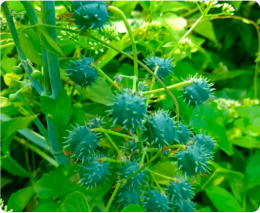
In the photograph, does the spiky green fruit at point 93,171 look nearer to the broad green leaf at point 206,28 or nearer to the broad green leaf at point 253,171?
the broad green leaf at point 253,171

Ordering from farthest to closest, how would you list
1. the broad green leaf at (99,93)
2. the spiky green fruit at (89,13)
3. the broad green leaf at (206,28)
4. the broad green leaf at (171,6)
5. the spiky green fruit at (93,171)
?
the broad green leaf at (206,28) → the broad green leaf at (171,6) → the broad green leaf at (99,93) → the spiky green fruit at (93,171) → the spiky green fruit at (89,13)

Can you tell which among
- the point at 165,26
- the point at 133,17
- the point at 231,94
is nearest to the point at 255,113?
the point at 231,94

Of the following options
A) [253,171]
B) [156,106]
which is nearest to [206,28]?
[156,106]

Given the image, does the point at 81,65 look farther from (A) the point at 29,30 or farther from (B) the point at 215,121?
(B) the point at 215,121

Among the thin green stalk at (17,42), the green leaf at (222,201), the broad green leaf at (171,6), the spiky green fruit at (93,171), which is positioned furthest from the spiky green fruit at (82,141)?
the broad green leaf at (171,6)

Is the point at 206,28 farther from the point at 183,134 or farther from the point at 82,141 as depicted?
the point at 82,141

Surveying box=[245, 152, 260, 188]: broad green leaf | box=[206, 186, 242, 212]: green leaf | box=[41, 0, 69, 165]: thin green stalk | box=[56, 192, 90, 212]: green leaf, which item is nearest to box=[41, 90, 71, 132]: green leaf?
box=[41, 0, 69, 165]: thin green stalk

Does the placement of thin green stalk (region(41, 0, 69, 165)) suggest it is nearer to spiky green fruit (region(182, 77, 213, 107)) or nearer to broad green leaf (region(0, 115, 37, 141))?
broad green leaf (region(0, 115, 37, 141))
